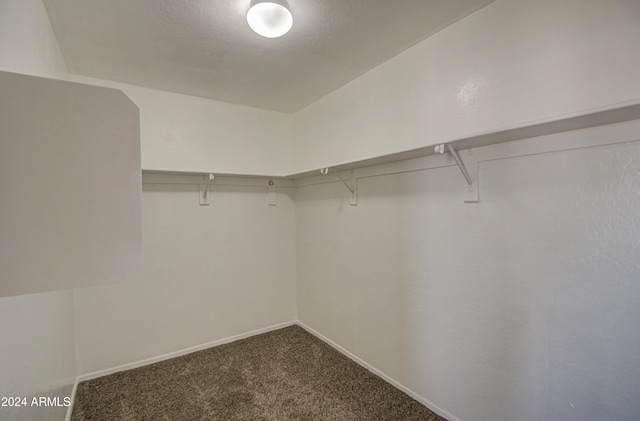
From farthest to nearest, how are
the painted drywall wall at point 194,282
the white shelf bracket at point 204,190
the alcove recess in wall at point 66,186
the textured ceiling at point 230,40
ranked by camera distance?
the white shelf bracket at point 204,190, the painted drywall wall at point 194,282, the textured ceiling at point 230,40, the alcove recess in wall at point 66,186

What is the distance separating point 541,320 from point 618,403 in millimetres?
376

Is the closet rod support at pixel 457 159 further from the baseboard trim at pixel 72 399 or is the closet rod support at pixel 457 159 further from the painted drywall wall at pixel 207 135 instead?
the baseboard trim at pixel 72 399

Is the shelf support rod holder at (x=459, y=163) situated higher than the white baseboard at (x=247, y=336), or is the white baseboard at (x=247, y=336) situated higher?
the shelf support rod holder at (x=459, y=163)

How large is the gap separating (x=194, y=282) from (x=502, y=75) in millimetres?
2907

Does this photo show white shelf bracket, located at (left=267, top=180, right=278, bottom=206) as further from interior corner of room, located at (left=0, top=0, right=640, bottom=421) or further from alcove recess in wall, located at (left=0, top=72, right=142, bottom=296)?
alcove recess in wall, located at (left=0, top=72, right=142, bottom=296)

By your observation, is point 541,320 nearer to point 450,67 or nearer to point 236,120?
point 450,67

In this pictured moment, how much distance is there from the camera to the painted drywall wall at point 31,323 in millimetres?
963

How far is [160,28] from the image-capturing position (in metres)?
1.69

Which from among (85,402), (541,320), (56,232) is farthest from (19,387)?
(541,320)

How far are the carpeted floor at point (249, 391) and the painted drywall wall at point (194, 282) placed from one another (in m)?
0.24

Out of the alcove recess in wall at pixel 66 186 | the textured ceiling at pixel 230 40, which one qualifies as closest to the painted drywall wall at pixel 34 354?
the alcove recess in wall at pixel 66 186

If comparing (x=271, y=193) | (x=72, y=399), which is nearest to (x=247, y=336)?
(x=72, y=399)

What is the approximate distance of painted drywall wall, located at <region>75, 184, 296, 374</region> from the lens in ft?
7.95

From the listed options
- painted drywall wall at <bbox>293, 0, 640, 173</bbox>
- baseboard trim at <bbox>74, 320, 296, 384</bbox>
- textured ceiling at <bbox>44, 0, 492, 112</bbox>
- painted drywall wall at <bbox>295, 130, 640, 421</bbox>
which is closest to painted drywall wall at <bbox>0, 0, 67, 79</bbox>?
textured ceiling at <bbox>44, 0, 492, 112</bbox>
